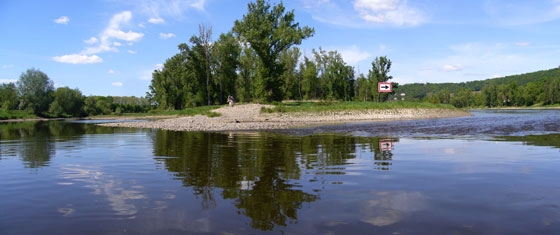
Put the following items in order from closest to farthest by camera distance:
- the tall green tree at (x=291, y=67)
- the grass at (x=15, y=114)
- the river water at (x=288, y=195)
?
the river water at (x=288, y=195), the tall green tree at (x=291, y=67), the grass at (x=15, y=114)

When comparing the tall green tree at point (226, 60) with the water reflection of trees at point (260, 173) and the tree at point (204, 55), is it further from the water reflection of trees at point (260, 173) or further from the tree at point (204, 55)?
A: the water reflection of trees at point (260, 173)

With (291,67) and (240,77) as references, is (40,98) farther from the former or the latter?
(291,67)

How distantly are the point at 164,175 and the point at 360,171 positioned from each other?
5.28 m

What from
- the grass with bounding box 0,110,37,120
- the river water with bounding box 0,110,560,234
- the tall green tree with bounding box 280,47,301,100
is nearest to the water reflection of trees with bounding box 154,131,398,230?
the river water with bounding box 0,110,560,234

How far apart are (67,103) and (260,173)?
117 m

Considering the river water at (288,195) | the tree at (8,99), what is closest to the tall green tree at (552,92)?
the river water at (288,195)

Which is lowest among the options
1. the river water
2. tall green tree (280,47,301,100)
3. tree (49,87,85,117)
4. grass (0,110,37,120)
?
the river water

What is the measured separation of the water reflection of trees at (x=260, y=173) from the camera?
20.6 ft

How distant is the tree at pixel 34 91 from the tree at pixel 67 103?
8.06 ft

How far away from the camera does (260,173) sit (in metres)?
9.54

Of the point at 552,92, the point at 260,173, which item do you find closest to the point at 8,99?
the point at 260,173

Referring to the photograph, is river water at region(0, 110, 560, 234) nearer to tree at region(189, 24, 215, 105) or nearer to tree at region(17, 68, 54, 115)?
tree at region(189, 24, 215, 105)

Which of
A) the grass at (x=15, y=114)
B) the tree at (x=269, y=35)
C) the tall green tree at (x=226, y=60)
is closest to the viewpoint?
the tree at (x=269, y=35)

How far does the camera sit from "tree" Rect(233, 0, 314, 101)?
5862 cm
